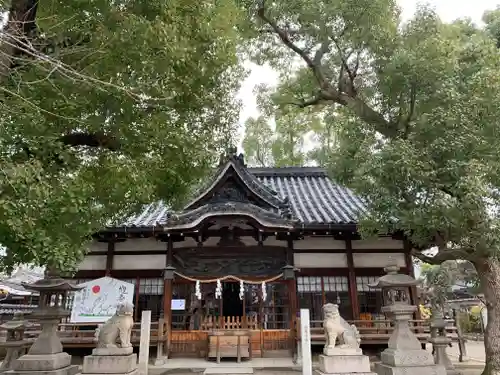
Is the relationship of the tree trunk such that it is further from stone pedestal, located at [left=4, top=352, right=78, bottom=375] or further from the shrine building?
stone pedestal, located at [left=4, top=352, right=78, bottom=375]

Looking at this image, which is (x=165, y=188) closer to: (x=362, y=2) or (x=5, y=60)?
(x=5, y=60)

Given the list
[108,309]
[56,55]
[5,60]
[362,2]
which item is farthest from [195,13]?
[108,309]

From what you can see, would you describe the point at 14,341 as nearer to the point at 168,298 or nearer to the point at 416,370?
the point at 168,298

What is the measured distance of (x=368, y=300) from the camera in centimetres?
1243

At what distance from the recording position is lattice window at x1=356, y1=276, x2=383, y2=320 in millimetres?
12297

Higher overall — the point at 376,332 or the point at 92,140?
the point at 92,140

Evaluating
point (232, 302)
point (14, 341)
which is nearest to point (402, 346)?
point (232, 302)

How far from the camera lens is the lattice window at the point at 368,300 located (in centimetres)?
1230

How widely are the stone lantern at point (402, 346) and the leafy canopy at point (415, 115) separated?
4.20 ft

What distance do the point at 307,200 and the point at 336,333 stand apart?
800 cm

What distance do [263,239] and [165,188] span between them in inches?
236

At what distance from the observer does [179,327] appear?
12164 mm

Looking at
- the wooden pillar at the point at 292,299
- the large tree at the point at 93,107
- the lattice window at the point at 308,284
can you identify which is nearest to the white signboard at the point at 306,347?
the wooden pillar at the point at 292,299

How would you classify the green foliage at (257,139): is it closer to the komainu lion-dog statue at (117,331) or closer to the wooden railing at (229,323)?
the wooden railing at (229,323)
